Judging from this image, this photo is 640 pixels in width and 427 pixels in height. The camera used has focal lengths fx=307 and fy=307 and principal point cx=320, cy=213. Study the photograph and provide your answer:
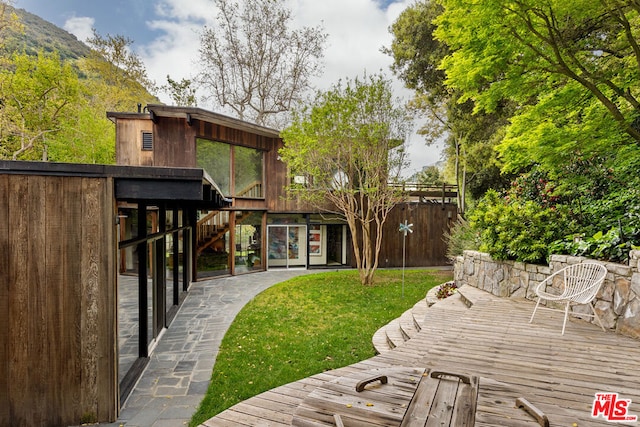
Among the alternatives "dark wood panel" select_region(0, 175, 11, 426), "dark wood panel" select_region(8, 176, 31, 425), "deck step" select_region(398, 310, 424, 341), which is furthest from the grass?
"dark wood panel" select_region(0, 175, 11, 426)

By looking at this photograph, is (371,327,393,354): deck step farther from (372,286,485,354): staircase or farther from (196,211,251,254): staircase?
(196,211,251,254): staircase

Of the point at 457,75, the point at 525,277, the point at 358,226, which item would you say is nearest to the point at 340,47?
the point at 358,226

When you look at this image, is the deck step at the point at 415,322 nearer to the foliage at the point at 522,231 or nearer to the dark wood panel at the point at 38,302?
the foliage at the point at 522,231

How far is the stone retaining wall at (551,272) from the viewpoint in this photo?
3.50 m

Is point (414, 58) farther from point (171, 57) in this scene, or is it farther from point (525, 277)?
point (171, 57)

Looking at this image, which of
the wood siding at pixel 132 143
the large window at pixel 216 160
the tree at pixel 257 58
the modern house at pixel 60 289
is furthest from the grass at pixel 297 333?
the tree at pixel 257 58

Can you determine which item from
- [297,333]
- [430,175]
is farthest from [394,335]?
[430,175]

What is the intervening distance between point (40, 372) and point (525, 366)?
4353 mm

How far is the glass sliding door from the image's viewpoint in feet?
38.8

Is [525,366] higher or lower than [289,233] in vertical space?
lower

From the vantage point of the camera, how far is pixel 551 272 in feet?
15.4

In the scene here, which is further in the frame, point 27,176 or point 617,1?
point 617,1

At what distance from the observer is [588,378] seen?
Result: 2.53 meters

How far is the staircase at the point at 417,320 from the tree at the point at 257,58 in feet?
40.4
